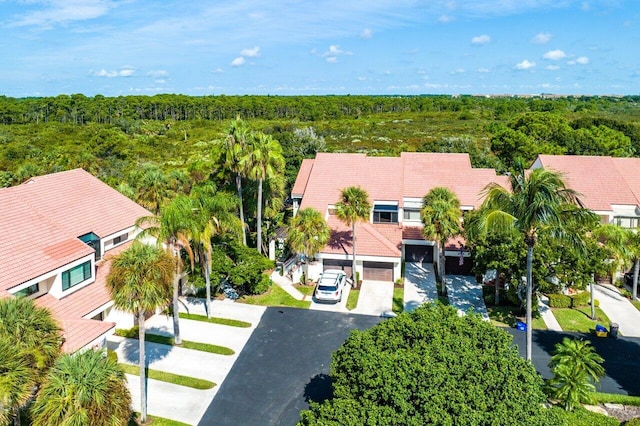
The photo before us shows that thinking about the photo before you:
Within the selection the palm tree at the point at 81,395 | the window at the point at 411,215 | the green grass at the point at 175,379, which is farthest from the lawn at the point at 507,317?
the palm tree at the point at 81,395

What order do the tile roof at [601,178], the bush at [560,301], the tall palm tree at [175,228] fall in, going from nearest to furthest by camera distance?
1. the tall palm tree at [175,228]
2. the bush at [560,301]
3. the tile roof at [601,178]

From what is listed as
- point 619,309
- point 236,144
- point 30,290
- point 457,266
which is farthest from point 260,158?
point 619,309

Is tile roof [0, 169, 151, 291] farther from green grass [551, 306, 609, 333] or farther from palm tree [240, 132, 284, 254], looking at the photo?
green grass [551, 306, 609, 333]

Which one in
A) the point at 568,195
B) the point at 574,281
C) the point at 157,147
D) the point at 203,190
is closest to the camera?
the point at 568,195

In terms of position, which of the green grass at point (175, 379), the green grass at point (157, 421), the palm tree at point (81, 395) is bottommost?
the green grass at point (157, 421)

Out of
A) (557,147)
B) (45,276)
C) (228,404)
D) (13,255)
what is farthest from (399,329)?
(557,147)

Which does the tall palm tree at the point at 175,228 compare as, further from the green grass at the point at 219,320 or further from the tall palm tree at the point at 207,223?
the green grass at the point at 219,320

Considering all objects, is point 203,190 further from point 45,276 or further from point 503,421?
point 503,421
